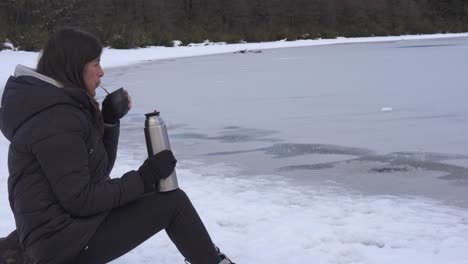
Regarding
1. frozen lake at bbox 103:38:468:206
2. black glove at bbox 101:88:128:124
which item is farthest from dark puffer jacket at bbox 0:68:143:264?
frozen lake at bbox 103:38:468:206

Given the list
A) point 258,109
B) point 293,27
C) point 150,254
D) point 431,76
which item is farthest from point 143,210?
point 293,27

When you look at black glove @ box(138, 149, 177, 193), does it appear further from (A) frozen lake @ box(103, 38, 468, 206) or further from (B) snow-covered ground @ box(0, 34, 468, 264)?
(A) frozen lake @ box(103, 38, 468, 206)

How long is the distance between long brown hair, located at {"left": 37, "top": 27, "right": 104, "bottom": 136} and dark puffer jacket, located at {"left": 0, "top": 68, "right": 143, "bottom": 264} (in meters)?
0.07

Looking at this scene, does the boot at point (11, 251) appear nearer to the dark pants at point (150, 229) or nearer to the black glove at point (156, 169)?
the dark pants at point (150, 229)

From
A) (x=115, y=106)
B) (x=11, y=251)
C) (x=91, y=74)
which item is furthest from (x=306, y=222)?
(x=91, y=74)

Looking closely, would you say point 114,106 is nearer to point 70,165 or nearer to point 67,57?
point 67,57

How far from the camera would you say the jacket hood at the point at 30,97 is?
204cm

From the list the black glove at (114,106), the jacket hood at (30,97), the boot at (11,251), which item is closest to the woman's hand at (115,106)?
the black glove at (114,106)

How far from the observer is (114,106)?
8.14 feet

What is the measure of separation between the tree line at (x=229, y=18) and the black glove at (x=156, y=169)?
26.4m

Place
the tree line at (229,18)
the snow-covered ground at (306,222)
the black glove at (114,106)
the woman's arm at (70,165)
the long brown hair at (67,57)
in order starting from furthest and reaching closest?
the tree line at (229,18), the snow-covered ground at (306,222), the black glove at (114,106), the long brown hair at (67,57), the woman's arm at (70,165)

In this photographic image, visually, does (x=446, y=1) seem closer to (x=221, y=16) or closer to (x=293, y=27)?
(x=293, y=27)

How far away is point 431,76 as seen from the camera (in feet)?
39.5

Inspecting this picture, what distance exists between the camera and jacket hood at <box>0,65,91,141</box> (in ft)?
6.68
